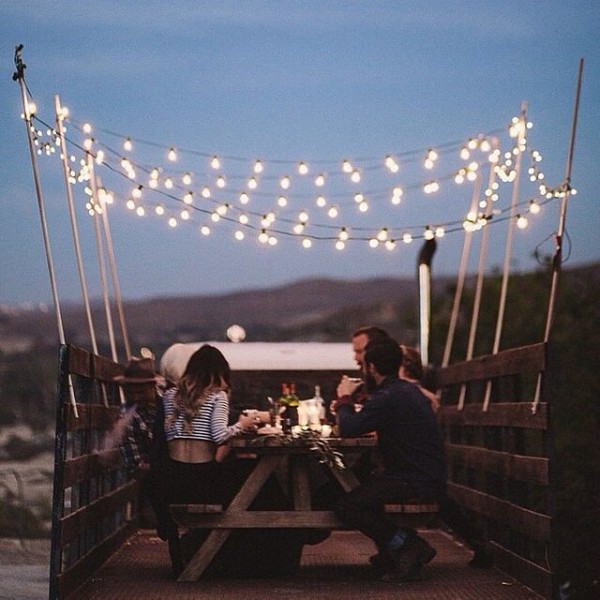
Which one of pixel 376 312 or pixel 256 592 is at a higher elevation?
pixel 376 312

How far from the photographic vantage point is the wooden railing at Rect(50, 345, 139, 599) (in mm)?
6484

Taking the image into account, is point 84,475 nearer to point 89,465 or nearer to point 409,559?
point 89,465

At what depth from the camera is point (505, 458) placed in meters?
7.66

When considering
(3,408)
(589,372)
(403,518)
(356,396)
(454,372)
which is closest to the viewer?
(403,518)

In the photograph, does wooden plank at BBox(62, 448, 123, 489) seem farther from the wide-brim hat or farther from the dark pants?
the dark pants

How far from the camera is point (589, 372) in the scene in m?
31.5

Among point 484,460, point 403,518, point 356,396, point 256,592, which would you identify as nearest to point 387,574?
point 403,518

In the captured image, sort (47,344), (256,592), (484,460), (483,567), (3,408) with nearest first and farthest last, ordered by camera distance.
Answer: (256,592), (483,567), (484,460), (3,408), (47,344)

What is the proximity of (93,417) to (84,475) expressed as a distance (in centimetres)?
53

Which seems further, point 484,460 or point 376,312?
point 376,312

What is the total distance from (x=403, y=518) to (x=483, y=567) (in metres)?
0.89

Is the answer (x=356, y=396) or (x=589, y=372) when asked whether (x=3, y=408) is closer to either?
(x=589, y=372)

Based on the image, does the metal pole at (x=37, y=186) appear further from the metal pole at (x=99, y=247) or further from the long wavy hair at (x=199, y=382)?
the metal pole at (x=99, y=247)

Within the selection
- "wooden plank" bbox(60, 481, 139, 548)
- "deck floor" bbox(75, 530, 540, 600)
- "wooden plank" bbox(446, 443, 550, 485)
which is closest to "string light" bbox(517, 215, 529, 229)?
"wooden plank" bbox(446, 443, 550, 485)
